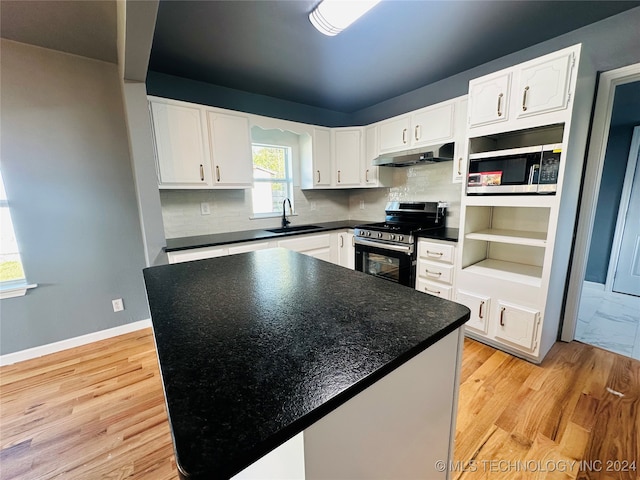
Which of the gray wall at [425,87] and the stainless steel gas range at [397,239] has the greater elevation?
the gray wall at [425,87]

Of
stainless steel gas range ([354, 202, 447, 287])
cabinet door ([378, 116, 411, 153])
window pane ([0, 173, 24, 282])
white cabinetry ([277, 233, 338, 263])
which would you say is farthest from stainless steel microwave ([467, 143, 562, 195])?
window pane ([0, 173, 24, 282])

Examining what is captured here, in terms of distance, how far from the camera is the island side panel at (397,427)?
1.78 ft

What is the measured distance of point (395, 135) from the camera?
3.02 m

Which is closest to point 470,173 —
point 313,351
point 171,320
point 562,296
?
point 562,296

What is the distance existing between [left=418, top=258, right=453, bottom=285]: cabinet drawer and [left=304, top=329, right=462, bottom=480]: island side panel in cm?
166

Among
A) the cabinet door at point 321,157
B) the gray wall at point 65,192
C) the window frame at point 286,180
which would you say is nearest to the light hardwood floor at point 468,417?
the gray wall at point 65,192

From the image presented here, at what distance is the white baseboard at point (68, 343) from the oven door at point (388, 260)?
2.40 metres

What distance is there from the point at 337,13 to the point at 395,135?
1676mm

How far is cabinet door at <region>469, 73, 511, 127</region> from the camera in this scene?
6.18 feet

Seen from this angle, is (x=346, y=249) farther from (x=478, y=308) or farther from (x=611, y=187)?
(x=611, y=187)

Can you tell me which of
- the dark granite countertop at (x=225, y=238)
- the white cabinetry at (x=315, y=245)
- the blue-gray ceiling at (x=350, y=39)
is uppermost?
the blue-gray ceiling at (x=350, y=39)

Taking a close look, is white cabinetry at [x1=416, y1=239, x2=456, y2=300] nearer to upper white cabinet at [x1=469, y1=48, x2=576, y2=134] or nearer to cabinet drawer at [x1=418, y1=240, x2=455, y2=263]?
cabinet drawer at [x1=418, y1=240, x2=455, y2=263]

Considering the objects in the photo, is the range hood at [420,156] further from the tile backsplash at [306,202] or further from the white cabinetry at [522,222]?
the white cabinetry at [522,222]

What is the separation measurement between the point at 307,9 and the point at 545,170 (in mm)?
1892
